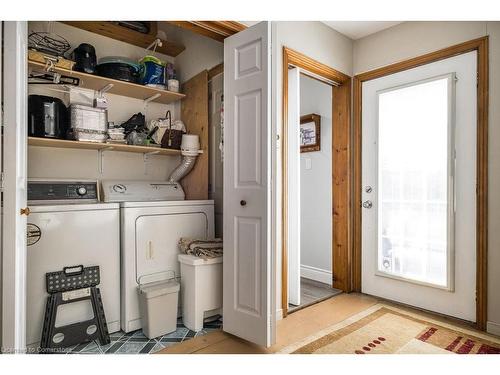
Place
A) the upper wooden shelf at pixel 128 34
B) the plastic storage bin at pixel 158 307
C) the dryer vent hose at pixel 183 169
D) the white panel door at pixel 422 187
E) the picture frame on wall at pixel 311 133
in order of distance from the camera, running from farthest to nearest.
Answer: the picture frame on wall at pixel 311 133 < the dryer vent hose at pixel 183 169 < the upper wooden shelf at pixel 128 34 < the white panel door at pixel 422 187 < the plastic storage bin at pixel 158 307

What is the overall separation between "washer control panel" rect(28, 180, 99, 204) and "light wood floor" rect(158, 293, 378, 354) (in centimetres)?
128

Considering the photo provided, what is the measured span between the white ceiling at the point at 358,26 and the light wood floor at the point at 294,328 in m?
2.54

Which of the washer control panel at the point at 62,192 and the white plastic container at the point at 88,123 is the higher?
the white plastic container at the point at 88,123

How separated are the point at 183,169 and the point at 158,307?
1292 mm

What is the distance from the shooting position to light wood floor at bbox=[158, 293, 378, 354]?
1992 mm

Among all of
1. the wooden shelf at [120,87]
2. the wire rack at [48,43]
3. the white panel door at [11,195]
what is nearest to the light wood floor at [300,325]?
the white panel door at [11,195]

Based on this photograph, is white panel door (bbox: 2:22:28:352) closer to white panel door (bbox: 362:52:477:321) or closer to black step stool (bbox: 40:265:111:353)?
black step stool (bbox: 40:265:111:353)

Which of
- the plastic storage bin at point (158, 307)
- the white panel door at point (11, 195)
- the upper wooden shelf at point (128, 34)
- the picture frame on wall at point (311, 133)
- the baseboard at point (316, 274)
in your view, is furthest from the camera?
the picture frame on wall at point (311, 133)

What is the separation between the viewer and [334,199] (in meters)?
3.23

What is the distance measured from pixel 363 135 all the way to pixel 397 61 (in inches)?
27.9

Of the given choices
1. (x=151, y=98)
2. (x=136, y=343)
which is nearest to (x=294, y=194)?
(x=151, y=98)

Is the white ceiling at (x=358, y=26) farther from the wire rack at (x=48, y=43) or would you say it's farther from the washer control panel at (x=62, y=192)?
the washer control panel at (x=62, y=192)

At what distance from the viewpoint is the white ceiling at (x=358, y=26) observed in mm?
2814

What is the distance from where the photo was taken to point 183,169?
2979 mm
